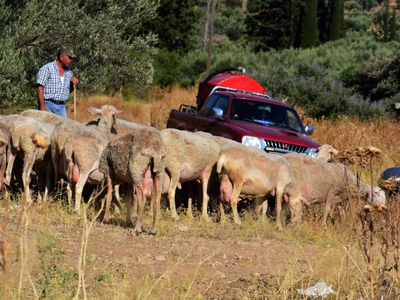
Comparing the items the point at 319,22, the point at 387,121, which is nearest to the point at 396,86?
the point at 387,121

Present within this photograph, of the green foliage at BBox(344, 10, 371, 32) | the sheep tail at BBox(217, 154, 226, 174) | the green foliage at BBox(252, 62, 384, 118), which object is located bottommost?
the green foliage at BBox(344, 10, 371, 32)

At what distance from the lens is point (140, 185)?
9.09m

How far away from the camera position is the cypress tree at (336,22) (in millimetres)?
57406

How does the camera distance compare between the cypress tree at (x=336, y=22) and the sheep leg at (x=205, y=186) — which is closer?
the sheep leg at (x=205, y=186)

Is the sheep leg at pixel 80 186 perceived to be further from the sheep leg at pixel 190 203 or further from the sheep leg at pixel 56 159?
the sheep leg at pixel 190 203

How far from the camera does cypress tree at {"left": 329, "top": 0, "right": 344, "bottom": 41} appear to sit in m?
57.4

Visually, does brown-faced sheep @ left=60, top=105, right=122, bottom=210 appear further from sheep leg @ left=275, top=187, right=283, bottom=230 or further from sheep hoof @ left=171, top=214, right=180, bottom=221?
sheep leg @ left=275, top=187, right=283, bottom=230

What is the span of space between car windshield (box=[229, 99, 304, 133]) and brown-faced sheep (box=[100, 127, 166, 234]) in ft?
14.8

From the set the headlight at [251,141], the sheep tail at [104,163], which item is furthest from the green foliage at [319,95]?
the sheep tail at [104,163]

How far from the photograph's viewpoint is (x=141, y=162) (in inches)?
354

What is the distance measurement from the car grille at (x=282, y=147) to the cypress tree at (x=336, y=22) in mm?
45349

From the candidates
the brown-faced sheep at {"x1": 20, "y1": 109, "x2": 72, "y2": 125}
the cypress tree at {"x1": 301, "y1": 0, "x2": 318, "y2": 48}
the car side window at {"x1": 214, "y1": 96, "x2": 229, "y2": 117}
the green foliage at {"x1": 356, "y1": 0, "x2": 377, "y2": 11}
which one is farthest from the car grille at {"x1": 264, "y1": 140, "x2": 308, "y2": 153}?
the green foliage at {"x1": 356, "y1": 0, "x2": 377, "y2": 11}

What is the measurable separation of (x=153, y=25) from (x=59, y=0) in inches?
1111

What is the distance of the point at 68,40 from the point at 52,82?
5461 millimetres
